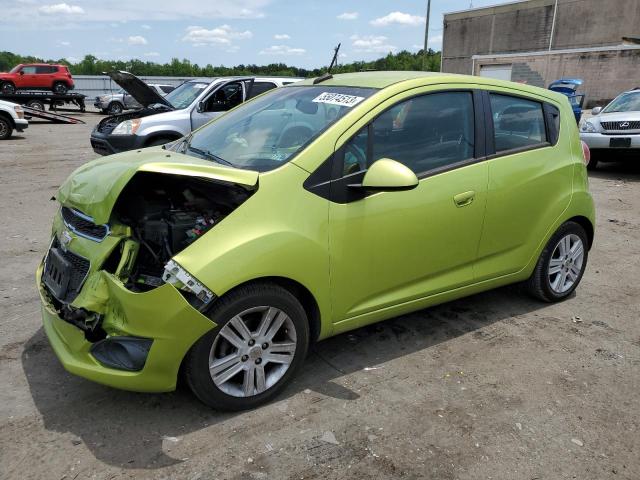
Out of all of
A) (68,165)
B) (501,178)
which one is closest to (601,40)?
(68,165)

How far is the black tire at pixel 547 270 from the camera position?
4.27 meters

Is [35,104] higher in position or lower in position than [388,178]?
lower

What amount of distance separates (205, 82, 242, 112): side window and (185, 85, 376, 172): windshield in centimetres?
608

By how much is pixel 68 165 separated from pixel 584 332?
10.5m

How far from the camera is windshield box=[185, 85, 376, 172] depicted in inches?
125

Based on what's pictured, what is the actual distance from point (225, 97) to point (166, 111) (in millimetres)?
1112

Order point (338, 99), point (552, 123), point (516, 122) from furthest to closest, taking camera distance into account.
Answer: point (552, 123) → point (516, 122) → point (338, 99)

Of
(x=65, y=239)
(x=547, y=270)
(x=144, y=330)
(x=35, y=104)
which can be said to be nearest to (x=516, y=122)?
(x=547, y=270)

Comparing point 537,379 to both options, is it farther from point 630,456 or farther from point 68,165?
point 68,165

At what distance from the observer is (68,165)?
1136 cm

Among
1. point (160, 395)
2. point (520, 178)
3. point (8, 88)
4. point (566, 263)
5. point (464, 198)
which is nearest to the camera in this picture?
point (160, 395)

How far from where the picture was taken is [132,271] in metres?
2.78

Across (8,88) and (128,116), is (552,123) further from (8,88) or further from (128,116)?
(8,88)

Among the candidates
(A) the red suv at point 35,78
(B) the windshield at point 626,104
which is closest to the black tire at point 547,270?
(B) the windshield at point 626,104
